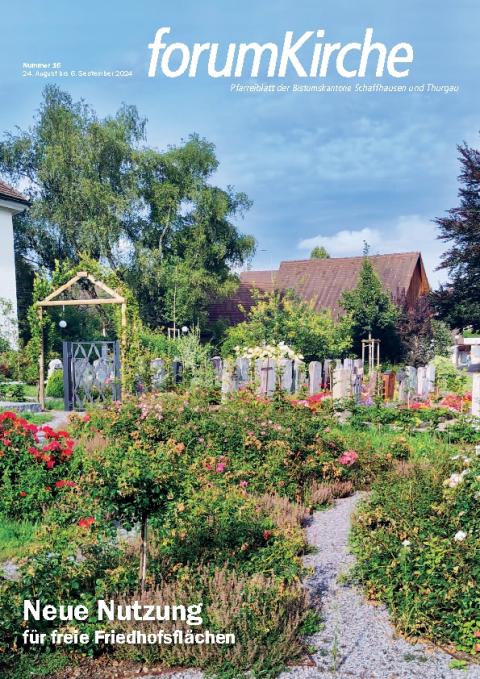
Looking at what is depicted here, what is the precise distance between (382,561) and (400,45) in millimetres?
5615

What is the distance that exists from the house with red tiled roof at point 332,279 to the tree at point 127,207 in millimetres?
4089

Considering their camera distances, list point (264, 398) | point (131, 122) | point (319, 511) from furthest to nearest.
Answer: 1. point (131, 122)
2. point (264, 398)
3. point (319, 511)

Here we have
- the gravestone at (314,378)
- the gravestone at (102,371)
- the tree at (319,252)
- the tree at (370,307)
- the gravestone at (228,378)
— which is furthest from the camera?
the tree at (319,252)

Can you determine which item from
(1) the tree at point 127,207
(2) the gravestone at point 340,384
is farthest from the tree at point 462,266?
(2) the gravestone at point 340,384

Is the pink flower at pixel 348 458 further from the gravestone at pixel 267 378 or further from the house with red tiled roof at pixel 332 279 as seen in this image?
the house with red tiled roof at pixel 332 279

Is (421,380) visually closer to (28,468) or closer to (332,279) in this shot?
(28,468)

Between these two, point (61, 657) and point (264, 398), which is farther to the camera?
point (264, 398)

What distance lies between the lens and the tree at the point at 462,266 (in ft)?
93.8

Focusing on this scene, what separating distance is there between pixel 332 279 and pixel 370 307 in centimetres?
789

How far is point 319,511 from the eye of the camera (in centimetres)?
625

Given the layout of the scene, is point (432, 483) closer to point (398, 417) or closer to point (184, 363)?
point (398, 417)

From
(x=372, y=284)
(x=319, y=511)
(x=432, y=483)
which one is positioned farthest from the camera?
(x=372, y=284)

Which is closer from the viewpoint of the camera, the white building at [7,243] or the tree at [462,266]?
the white building at [7,243]

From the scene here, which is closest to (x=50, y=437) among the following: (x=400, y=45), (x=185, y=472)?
(x=185, y=472)
